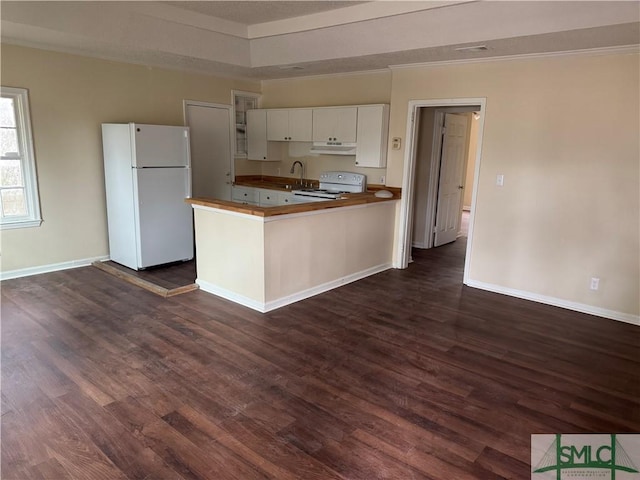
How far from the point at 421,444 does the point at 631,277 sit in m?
2.81

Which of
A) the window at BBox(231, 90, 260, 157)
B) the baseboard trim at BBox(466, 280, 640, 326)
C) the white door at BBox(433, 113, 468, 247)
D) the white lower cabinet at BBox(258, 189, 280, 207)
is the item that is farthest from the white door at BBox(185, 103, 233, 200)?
the baseboard trim at BBox(466, 280, 640, 326)

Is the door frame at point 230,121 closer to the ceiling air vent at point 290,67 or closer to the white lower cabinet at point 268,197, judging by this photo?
the white lower cabinet at point 268,197

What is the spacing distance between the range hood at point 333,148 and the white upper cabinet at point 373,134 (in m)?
0.15

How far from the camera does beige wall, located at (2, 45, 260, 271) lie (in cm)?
457

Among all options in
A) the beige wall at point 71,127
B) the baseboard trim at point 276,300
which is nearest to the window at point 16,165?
the beige wall at point 71,127

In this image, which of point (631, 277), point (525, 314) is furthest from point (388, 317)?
point (631, 277)

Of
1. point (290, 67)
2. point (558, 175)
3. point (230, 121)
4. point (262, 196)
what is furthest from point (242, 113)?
point (558, 175)

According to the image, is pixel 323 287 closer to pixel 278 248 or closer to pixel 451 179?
pixel 278 248

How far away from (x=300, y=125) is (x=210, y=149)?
1328mm

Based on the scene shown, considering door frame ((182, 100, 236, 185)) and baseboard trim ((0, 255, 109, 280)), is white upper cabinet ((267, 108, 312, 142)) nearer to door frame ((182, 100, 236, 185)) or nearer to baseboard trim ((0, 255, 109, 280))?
door frame ((182, 100, 236, 185))

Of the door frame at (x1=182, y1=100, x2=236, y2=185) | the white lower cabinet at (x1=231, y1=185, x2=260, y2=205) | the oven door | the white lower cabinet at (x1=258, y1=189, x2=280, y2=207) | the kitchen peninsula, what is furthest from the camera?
the white lower cabinet at (x1=231, y1=185, x2=260, y2=205)

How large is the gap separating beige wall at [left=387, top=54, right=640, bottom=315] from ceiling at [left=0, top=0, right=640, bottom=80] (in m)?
0.26

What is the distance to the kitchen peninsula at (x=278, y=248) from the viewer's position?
390cm

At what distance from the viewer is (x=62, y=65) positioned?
15.3 ft
